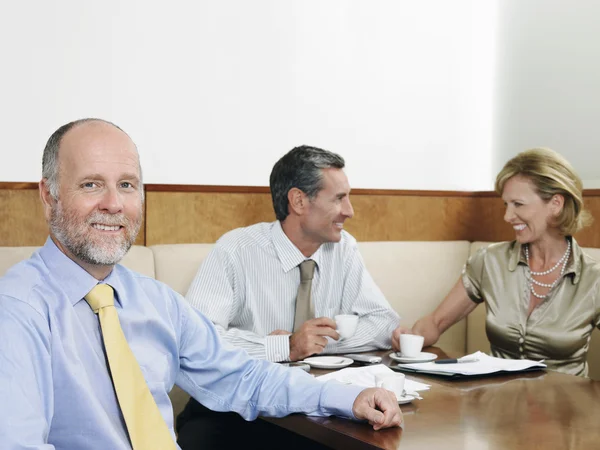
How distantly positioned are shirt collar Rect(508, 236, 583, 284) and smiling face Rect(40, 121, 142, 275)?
1.51m

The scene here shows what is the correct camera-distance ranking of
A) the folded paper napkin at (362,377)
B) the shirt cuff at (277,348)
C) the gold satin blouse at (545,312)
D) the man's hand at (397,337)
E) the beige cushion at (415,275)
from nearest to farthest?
1. the folded paper napkin at (362,377)
2. the shirt cuff at (277,348)
3. the man's hand at (397,337)
4. the gold satin blouse at (545,312)
5. the beige cushion at (415,275)

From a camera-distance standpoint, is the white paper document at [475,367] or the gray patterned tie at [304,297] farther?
the gray patterned tie at [304,297]

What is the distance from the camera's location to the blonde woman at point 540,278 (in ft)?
7.94

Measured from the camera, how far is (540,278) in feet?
8.26

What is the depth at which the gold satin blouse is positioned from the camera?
2406mm

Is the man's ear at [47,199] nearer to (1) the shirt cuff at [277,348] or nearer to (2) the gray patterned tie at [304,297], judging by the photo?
(1) the shirt cuff at [277,348]

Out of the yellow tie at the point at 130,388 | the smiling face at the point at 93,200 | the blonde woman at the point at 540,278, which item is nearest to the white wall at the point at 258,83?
the blonde woman at the point at 540,278

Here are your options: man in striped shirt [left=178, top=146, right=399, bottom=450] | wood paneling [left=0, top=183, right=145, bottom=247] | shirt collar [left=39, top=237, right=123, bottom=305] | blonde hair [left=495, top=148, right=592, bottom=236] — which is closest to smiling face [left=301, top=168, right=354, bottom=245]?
man in striped shirt [left=178, top=146, right=399, bottom=450]

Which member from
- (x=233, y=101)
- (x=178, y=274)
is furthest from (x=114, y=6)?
(x=178, y=274)

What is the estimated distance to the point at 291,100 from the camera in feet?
10.4

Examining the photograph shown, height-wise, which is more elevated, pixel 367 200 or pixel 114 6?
pixel 114 6

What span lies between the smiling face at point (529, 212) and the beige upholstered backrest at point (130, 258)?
3.92 feet

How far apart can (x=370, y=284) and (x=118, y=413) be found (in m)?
1.42

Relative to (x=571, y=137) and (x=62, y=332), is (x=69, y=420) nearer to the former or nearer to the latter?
(x=62, y=332)
